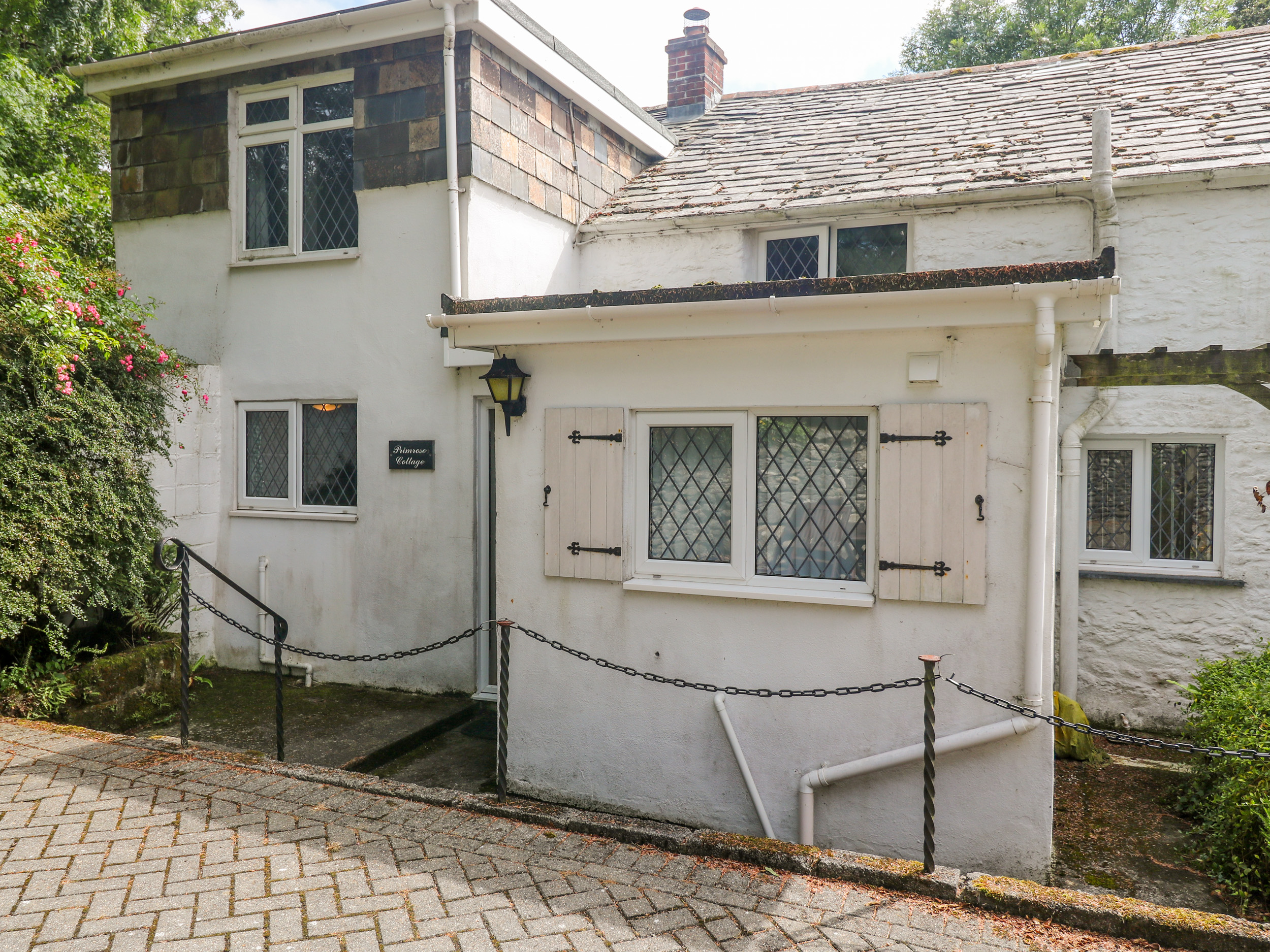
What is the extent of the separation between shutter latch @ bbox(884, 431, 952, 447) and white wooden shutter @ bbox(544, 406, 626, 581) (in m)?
1.48

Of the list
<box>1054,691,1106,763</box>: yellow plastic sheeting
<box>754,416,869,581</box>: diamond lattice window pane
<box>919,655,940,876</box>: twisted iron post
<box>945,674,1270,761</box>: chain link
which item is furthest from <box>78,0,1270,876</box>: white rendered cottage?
<box>1054,691,1106,763</box>: yellow plastic sheeting

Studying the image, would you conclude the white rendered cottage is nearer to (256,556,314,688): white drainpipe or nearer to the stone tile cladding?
the stone tile cladding

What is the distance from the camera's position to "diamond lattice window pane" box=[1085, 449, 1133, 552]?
696 cm

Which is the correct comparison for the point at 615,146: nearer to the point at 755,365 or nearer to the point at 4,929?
the point at 755,365

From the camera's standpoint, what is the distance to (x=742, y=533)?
473 cm

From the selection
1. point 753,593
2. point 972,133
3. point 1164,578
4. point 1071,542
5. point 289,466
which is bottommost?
point 1164,578

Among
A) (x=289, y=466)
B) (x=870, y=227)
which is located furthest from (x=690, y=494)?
(x=289, y=466)

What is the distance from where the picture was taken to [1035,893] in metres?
3.41

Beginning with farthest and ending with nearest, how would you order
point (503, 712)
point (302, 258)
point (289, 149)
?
1. point (289, 149)
2. point (302, 258)
3. point (503, 712)

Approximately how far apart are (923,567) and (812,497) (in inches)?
28.1

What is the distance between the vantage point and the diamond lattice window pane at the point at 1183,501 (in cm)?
671

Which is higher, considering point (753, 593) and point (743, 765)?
point (753, 593)

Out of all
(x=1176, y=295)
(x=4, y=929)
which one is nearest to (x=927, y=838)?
(x=4, y=929)

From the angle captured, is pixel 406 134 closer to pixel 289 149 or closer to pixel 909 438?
pixel 289 149
